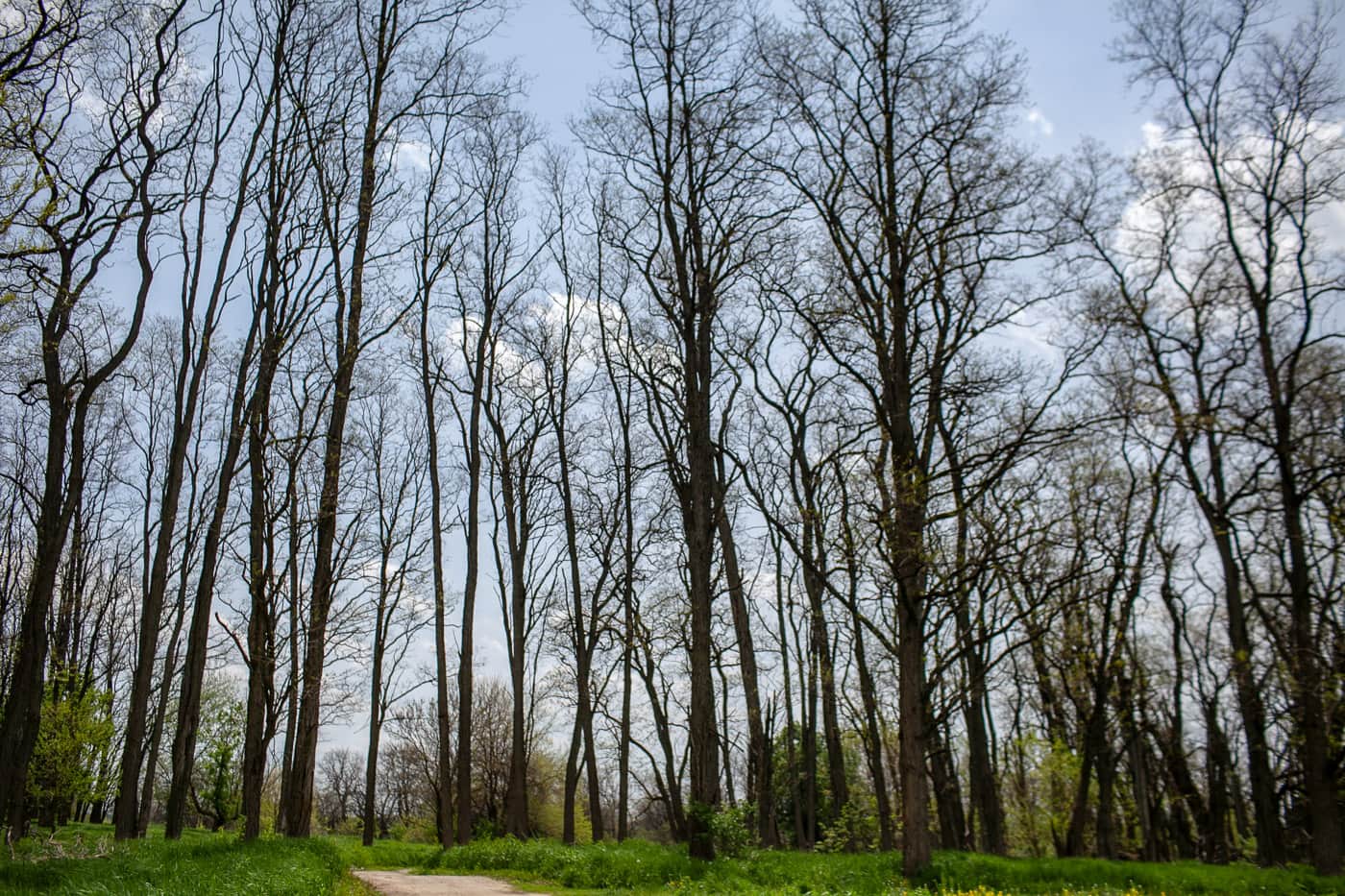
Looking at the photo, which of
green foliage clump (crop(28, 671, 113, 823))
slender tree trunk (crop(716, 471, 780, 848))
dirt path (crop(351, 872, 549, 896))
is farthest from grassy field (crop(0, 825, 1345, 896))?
green foliage clump (crop(28, 671, 113, 823))

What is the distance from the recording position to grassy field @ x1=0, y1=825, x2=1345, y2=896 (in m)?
6.77

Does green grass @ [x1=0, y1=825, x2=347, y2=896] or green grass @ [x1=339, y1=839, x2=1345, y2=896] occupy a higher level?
green grass @ [x1=0, y1=825, x2=347, y2=896]

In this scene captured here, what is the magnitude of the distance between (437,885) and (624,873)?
8.37 feet

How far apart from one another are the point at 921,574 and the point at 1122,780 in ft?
72.2

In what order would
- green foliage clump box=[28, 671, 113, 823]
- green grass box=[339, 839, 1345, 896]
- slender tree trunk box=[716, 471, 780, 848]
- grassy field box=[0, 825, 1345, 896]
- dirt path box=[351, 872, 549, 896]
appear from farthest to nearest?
green foliage clump box=[28, 671, 113, 823] < slender tree trunk box=[716, 471, 780, 848] < dirt path box=[351, 872, 549, 896] < green grass box=[339, 839, 1345, 896] < grassy field box=[0, 825, 1345, 896]

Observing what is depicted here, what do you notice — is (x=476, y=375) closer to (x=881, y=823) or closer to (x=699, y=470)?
(x=699, y=470)

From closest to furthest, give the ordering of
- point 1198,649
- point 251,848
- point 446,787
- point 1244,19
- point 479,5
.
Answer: point 251,848 < point 1244,19 < point 479,5 < point 446,787 < point 1198,649

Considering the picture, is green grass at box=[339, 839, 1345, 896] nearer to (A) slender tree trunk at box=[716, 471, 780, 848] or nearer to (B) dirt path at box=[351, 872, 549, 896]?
(B) dirt path at box=[351, 872, 549, 896]

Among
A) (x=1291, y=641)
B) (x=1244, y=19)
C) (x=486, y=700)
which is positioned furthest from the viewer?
(x=486, y=700)

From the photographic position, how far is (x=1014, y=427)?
10.1m

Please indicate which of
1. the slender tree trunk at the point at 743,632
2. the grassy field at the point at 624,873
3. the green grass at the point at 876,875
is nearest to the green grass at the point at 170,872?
the grassy field at the point at 624,873

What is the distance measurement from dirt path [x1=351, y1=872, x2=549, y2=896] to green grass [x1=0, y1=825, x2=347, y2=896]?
2.44 ft

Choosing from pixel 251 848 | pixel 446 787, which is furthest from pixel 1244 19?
pixel 446 787

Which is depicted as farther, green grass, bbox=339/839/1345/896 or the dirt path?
the dirt path
